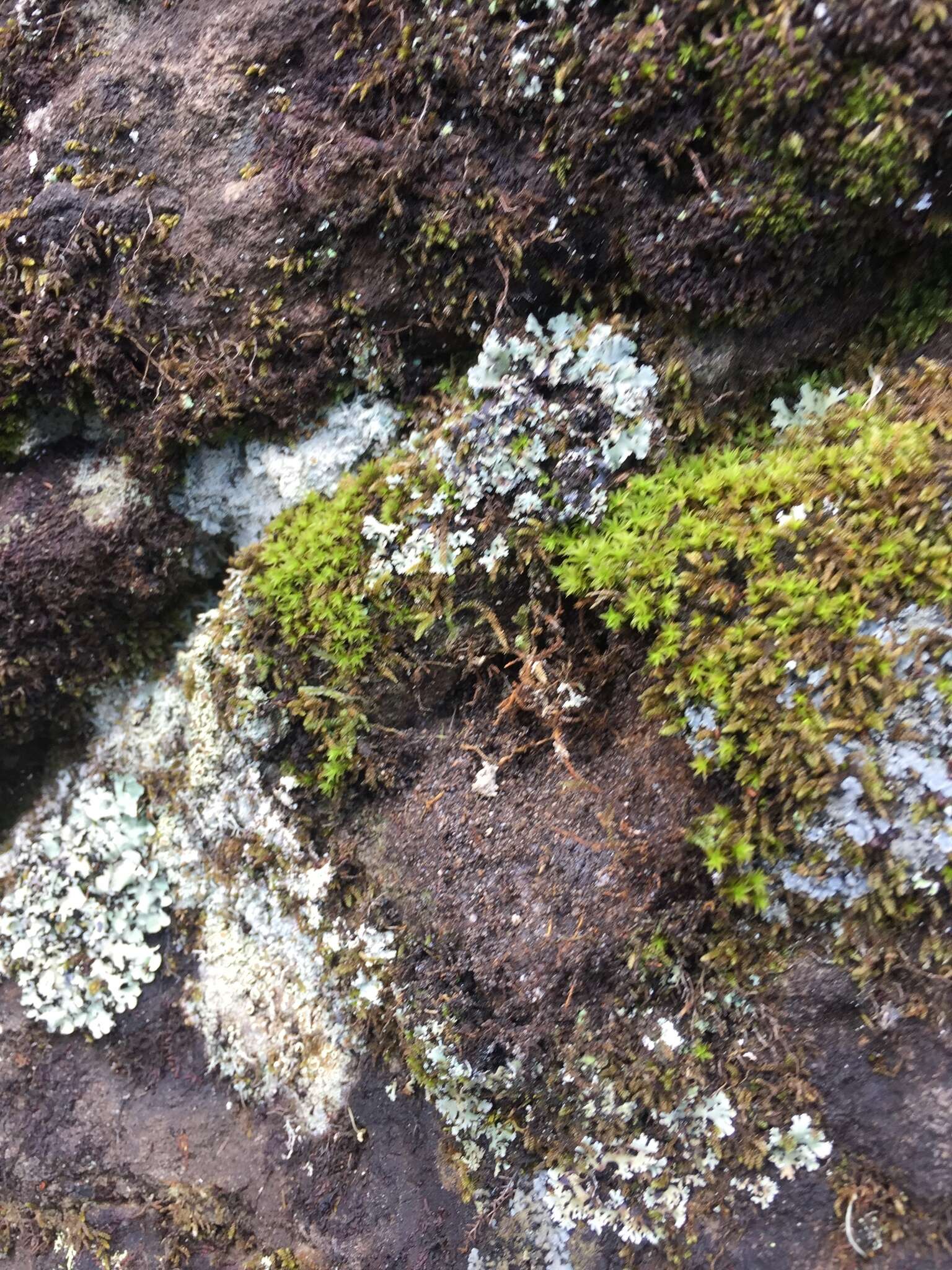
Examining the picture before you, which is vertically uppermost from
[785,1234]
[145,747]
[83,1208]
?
[145,747]

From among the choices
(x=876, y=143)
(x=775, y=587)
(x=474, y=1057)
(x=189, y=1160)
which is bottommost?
(x=189, y=1160)

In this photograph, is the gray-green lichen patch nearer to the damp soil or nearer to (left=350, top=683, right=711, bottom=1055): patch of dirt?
the damp soil

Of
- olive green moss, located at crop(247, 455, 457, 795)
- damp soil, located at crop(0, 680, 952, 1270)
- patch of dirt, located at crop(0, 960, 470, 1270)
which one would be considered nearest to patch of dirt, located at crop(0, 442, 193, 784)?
olive green moss, located at crop(247, 455, 457, 795)

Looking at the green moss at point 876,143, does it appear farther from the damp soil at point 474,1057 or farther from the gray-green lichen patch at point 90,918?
the gray-green lichen patch at point 90,918

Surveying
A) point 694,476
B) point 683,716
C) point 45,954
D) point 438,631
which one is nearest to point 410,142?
point 694,476

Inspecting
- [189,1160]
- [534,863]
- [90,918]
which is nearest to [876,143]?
[534,863]

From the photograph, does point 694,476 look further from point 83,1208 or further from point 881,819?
point 83,1208

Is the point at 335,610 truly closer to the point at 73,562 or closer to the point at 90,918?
the point at 73,562

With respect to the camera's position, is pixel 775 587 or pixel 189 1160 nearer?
pixel 775 587
